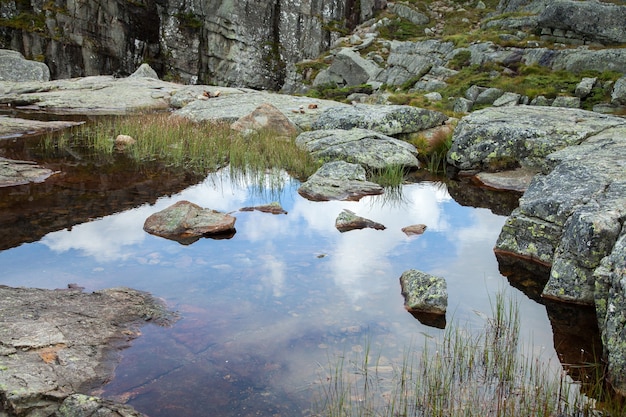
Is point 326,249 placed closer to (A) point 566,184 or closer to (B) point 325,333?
(B) point 325,333

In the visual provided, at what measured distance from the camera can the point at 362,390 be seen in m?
4.72

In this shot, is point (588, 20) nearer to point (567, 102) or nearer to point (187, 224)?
point (567, 102)

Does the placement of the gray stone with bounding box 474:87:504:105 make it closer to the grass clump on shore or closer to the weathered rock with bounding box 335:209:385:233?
the grass clump on shore

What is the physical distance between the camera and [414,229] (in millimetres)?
9070

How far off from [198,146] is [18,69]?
943 inches

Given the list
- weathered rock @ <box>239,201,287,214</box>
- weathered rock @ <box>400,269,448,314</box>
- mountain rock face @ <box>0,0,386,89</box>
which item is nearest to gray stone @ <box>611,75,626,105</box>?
weathered rock @ <box>239,201,287,214</box>

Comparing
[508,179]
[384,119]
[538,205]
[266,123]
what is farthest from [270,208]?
[266,123]

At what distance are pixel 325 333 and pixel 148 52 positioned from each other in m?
44.6

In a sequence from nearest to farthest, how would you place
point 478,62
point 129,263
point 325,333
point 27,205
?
point 325,333, point 129,263, point 27,205, point 478,62

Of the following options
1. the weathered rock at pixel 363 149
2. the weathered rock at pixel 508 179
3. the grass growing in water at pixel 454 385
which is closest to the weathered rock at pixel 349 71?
the weathered rock at pixel 363 149

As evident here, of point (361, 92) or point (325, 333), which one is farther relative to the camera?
point (361, 92)

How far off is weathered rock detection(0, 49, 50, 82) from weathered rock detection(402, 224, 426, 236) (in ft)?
99.9

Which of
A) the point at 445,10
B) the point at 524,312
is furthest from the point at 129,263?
the point at 445,10

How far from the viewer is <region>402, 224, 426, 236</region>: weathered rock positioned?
29.4ft
